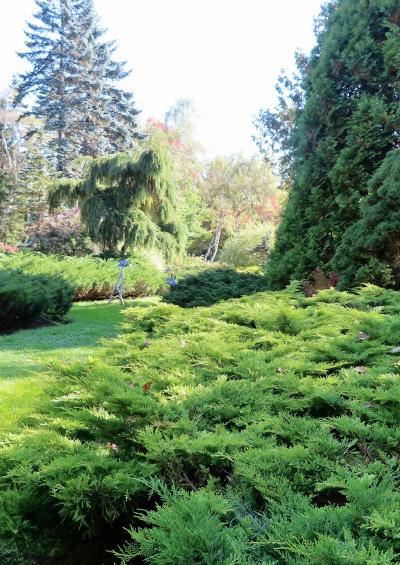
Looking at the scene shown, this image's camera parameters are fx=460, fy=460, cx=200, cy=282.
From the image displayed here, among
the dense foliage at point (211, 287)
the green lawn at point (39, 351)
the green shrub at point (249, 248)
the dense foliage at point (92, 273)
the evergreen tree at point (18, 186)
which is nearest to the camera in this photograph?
the green lawn at point (39, 351)

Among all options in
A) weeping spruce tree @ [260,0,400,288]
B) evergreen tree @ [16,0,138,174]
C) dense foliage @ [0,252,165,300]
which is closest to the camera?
weeping spruce tree @ [260,0,400,288]

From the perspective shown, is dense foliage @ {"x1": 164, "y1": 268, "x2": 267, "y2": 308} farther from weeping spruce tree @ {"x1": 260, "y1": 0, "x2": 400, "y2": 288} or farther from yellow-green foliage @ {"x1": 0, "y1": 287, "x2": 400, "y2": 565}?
yellow-green foliage @ {"x1": 0, "y1": 287, "x2": 400, "y2": 565}

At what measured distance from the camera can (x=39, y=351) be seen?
5.31 meters

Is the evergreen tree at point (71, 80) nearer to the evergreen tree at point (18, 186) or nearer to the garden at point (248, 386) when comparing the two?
the evergreen tree at point (18, 186)

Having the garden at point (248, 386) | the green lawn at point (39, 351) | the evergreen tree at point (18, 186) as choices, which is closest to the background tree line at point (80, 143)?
the evergreen tree at point (18, 186)

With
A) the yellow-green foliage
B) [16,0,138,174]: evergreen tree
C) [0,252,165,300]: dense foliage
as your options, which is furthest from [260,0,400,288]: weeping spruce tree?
[16,0,138,174]: evergreen tree

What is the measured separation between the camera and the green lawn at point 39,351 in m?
2.88

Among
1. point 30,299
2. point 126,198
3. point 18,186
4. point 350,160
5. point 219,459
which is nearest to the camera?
point 219,459

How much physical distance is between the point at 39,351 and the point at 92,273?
5.76 meters

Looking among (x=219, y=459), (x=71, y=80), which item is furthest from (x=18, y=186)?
(x=219, y=459)

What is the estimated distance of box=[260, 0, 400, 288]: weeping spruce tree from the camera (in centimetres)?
475

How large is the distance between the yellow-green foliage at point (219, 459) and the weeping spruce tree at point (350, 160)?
88.8 inches

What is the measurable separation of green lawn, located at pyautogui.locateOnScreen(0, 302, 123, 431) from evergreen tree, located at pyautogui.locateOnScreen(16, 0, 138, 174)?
1964 centimetres

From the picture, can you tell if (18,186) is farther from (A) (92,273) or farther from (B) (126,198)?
(A) (92,273)
